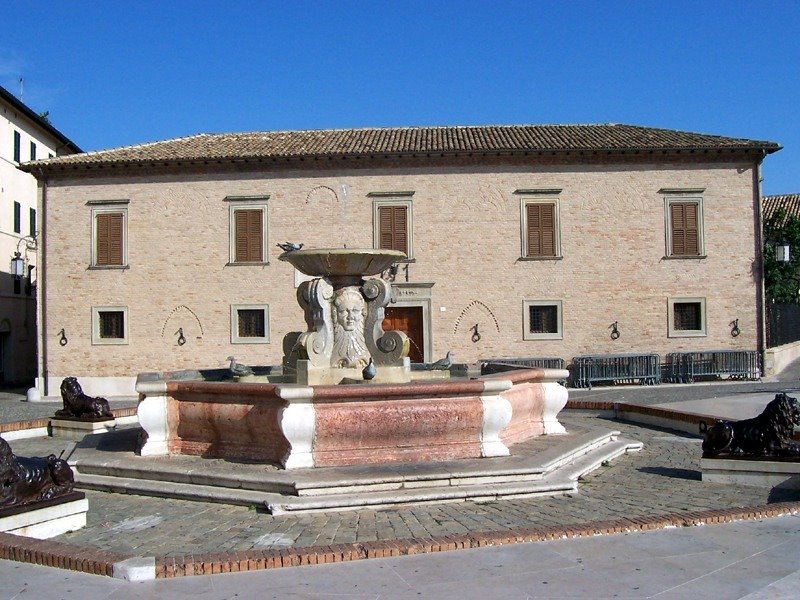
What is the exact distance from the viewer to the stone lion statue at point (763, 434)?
8.41 meters

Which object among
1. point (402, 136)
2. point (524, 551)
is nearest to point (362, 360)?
point (524, 551)

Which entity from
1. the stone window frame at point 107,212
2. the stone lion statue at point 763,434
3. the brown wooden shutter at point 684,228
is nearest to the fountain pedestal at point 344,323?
the stone lion statue at point 763,434

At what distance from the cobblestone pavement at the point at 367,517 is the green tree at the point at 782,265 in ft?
100

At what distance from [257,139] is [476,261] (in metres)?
9.21

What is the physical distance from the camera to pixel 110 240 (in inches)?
1042

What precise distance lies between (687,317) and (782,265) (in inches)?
523

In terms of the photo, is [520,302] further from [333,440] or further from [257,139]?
[333,440]

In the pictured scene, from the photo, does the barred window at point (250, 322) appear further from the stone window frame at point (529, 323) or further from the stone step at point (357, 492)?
the stone step at point (357, 492)

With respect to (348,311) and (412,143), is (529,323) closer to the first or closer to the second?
(412,143)

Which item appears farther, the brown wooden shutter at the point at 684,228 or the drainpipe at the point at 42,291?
the drainpipe at the point at 42,291

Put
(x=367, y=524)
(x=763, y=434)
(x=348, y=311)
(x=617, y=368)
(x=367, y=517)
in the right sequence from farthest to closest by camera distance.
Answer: (x=617, y=368) < (x=348, y=311) < (x=763, y=434) < (x=367, y=517) < (x=367, y=524)

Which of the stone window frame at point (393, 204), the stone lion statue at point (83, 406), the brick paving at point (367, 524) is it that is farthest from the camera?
the stone window frame at point (393, 204)

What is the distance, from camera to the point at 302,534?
6469 mm

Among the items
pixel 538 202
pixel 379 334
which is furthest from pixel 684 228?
pixel 379 334
